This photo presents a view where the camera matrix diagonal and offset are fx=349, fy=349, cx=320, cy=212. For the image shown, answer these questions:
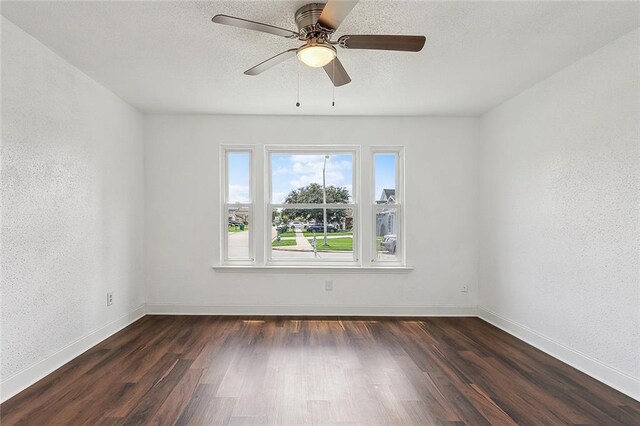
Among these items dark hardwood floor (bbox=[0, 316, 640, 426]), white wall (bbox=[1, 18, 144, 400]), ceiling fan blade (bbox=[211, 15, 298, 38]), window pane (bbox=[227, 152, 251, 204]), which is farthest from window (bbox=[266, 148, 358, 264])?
ceiling fan blade (bbox=[211, 15, 298, 38])

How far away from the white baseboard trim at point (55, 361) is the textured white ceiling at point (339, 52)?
7.86 feet

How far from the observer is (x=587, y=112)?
277 centimetres

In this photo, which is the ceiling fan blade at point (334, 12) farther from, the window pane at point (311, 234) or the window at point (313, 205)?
the window pane at point (311, 234)

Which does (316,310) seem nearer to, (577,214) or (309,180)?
(309,180)

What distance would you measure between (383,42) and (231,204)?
300 centimetres

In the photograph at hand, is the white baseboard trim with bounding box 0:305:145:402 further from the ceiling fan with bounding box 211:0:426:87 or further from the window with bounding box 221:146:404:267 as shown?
the ceiling fan with bounding box 211:0:426:87

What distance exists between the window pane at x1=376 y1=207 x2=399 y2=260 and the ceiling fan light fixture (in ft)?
8.78

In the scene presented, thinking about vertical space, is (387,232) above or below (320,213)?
below

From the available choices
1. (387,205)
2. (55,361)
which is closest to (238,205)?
(387,205)

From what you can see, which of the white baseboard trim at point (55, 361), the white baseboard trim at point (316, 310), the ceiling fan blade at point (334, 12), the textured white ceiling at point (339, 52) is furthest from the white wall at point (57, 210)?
the ceiling fan blade at point (334, 12)

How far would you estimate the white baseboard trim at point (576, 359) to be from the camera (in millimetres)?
2443

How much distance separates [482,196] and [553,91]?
1502 mm

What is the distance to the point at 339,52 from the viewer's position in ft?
8.93

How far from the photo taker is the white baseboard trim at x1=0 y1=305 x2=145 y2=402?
2361 millimetres
